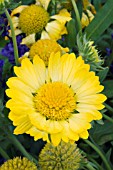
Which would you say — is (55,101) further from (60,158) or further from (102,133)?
(102,133)

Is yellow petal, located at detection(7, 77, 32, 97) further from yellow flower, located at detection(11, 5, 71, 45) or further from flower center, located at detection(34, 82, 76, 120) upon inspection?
yellow flower, located at detection(11, 5, 71, 45)

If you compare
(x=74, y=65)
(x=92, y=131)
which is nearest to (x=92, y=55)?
(x=74, y=65)

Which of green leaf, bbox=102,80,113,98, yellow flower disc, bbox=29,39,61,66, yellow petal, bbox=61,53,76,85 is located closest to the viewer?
yellow petal, bbox=61,53,76,85

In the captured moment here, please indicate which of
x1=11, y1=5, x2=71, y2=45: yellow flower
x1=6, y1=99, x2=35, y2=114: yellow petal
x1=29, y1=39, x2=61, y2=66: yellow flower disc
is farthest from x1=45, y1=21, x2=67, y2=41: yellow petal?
x1=6, y1=99, x2=35, y2=114: yellow petal

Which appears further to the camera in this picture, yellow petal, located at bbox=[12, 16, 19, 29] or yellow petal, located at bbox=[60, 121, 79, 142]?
yellow petal, located at bbox=[12, 16, 19, 29]

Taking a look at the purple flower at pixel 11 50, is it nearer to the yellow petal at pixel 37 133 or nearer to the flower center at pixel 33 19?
the flower center at pixel 33 19

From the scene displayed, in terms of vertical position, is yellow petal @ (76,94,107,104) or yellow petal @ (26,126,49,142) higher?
yellow petal @ (26,126,49,142)
